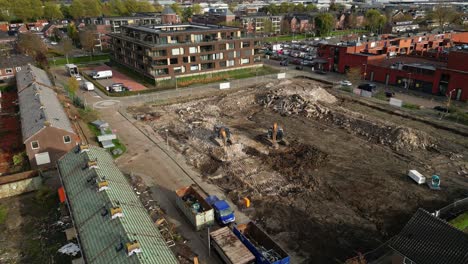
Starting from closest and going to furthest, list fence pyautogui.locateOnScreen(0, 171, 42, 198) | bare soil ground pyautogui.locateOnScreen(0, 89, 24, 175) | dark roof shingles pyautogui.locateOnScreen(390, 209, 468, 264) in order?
dark roof shingles pyautogui.locateOnScreen(390, 209, 468, 264) < fence pyautogui.locateOnScreen(0, 171, 42, 198) < bare soil ground pyautogui.locateOnScreen(0, 89, 24, 175)

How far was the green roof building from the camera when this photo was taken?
21562 millimetres

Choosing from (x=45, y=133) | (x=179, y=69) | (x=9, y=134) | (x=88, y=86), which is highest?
(x=179, y=69)

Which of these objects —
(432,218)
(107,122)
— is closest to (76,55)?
(107,122)

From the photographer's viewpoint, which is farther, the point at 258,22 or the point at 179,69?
the point at 258,22

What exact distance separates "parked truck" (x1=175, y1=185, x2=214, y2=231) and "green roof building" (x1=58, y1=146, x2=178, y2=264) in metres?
5.08

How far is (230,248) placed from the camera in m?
26.2

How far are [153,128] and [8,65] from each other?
5014 centimetres

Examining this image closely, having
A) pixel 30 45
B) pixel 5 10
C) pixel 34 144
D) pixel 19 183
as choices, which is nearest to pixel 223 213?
pixel 19 183

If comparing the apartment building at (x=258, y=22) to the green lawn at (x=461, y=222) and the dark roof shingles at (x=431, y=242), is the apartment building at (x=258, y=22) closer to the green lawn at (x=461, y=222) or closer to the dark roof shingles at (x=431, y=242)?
the green lawn at (x=461, y=222)

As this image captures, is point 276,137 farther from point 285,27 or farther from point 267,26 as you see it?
point 285,27

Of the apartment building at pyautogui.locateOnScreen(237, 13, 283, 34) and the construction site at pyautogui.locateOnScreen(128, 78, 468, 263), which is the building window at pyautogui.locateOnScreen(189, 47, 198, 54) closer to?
the construction site at pyautogui.locateOnScreen(128, 78, 468, 263)

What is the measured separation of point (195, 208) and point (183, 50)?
54.0 meters

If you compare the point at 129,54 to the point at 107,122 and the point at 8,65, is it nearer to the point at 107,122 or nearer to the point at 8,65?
the point at 8,65

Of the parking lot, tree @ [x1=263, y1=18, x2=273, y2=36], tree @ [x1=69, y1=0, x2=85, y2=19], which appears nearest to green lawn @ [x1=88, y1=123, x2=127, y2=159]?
the parking lot
